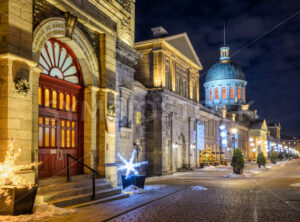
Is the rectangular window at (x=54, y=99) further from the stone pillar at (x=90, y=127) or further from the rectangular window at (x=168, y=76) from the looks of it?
the rectangular window at (x=168, y=76)

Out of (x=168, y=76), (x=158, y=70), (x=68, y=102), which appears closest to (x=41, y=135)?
(x=68, y=102)

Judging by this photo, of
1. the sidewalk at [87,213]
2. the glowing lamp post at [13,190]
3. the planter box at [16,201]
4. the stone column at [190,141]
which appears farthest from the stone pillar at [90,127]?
the stone column at [190,141]

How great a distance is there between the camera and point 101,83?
586 inches

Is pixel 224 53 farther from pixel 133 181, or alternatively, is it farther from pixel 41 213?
pixel 41 213

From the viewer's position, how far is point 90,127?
14.3 metres

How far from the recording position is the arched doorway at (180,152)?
1339 inches

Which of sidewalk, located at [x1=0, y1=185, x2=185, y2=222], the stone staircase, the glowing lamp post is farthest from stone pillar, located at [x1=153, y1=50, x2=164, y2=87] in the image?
the glowing lamp post

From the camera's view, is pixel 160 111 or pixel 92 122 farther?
pixel 160 111

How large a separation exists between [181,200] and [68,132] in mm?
5301

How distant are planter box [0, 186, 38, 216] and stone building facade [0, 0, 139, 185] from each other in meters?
1.24

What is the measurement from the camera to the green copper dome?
80.9m

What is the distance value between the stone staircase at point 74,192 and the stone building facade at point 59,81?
0.62m

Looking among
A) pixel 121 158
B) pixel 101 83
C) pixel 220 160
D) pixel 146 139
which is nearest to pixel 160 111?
pixel 146 139

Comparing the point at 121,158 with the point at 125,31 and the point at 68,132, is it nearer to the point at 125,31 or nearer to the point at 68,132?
the point at 68,132
